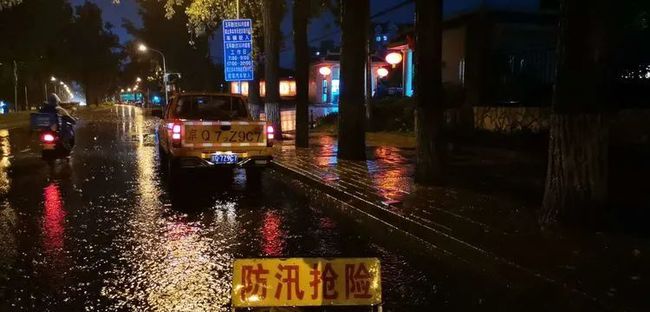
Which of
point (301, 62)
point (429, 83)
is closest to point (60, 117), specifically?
point (301, 62)

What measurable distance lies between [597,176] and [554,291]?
199 cm

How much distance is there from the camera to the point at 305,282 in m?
3.95

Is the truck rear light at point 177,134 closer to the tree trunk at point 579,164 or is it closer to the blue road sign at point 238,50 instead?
the tree trunk at point 579,164

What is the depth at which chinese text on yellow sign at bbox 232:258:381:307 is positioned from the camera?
12.8 ft

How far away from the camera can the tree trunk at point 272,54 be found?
61.4ft

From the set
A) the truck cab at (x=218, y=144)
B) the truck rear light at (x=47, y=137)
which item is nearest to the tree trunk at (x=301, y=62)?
the truck cab at (x=218, y=144)

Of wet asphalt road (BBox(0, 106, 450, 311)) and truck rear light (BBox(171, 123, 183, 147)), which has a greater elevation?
truck rear light (BBox(171, 123, 183, 147))

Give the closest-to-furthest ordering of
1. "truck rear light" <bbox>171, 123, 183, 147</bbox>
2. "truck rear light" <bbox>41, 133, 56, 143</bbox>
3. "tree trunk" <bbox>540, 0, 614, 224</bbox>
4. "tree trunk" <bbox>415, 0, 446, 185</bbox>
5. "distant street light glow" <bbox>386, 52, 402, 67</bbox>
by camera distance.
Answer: "tree trunk" <bbox>540, 0, 614, 224</bbox>
"tree trunk" <bbox>415, 0, 446, 185</bbox>
"truck rear light" <bbox>171, 123, 183, 147</bbox>
"truck rear light" <bbox>41, 133, 56, 143</bbox>
"distant street light glow" <bbox>386, 52, 402, 67</bbox>

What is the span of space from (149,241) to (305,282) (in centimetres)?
387

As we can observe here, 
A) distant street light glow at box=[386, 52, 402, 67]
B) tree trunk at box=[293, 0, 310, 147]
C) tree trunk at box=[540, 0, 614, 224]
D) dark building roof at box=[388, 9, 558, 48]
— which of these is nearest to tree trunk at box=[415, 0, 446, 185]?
tree trunk at box=[540, 0, 614, 224]

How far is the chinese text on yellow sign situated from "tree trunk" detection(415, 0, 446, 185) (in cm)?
606

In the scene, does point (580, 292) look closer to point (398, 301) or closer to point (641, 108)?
point (398, 301)

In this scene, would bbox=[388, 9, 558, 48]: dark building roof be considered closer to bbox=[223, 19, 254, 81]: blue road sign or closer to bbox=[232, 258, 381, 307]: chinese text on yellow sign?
bbox=[223, 19, 254, 81]: blue road sign

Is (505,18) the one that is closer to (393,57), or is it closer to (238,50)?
(393,57)
